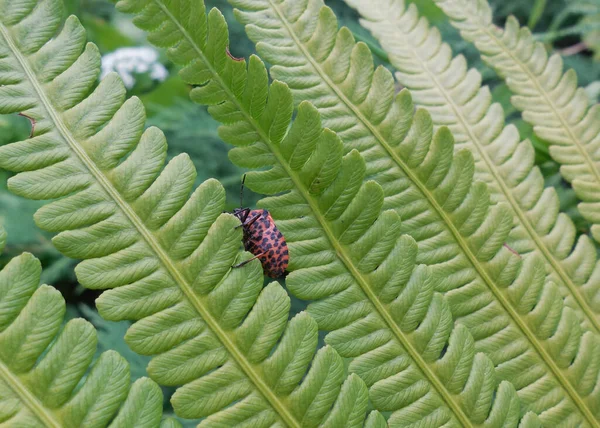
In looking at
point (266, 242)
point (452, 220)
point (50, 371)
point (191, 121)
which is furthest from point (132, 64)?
point (50, 371)

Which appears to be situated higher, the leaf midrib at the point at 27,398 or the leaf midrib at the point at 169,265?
the leaf midrib at the point at 169,265

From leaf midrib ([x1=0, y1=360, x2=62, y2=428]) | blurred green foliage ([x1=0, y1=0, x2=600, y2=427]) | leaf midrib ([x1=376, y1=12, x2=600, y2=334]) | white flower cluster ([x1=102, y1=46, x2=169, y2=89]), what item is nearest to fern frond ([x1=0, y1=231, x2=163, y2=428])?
leaf midrib ([x1=0, y1=360, x2=62, y2=428])

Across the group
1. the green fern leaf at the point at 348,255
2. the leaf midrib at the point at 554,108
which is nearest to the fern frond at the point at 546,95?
the leaf midrib at the point at 554,108

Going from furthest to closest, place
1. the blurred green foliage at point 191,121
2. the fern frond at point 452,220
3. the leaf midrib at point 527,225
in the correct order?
the blurred green foliage at point 191,121, the leaf midrib at point 527,225, the fern frond at point 452,220

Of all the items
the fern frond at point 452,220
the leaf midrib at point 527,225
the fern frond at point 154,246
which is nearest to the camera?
the fern frond at point 154,246

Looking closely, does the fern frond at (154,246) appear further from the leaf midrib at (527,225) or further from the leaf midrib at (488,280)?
the leaf midrib at (527,225)

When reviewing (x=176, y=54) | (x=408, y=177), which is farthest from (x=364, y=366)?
(x=176, y=54)

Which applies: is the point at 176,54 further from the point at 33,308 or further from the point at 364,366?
the point at 364,366
